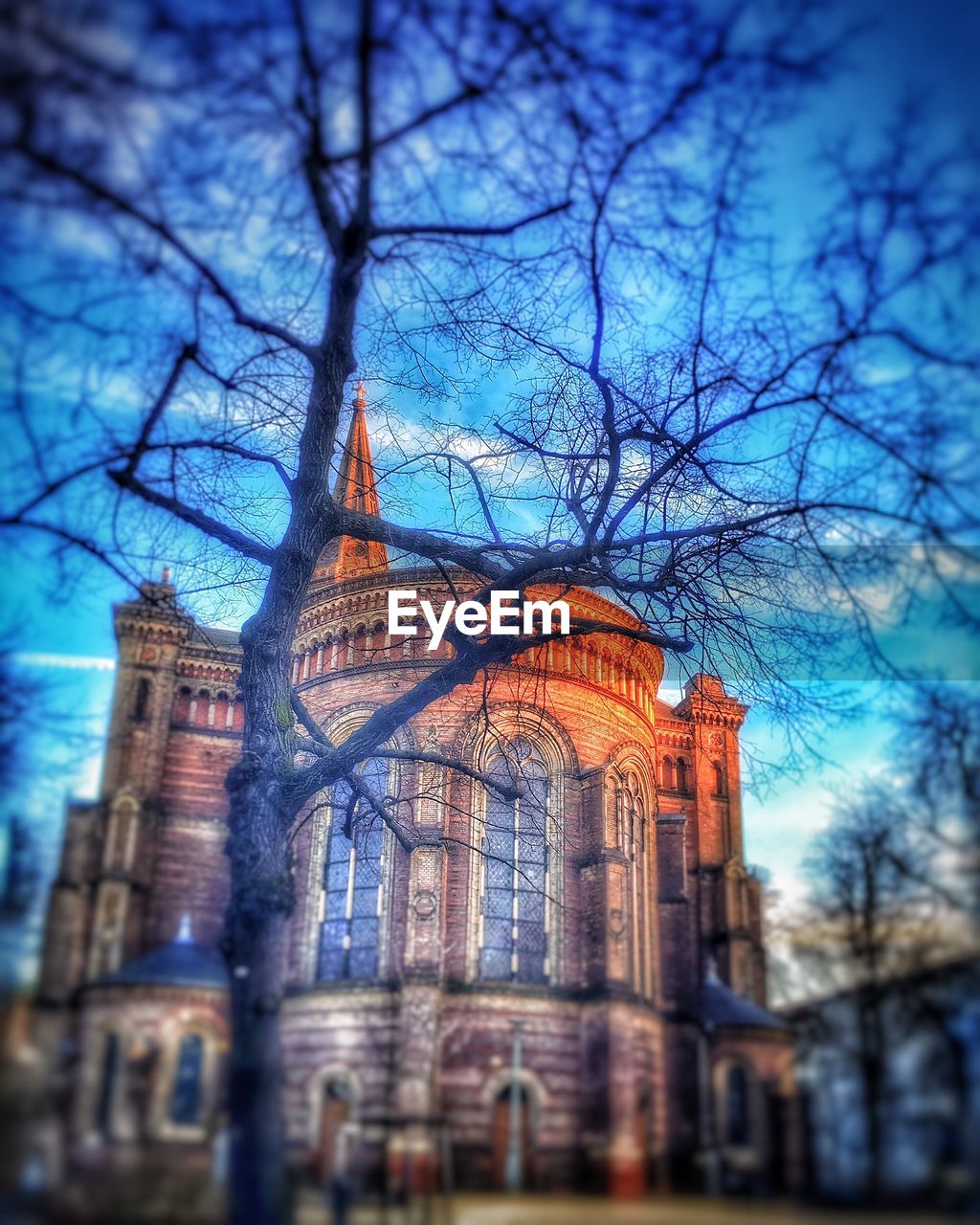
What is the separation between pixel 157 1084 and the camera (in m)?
6.95

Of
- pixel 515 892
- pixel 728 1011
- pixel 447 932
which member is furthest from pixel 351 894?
pixel 728 1011

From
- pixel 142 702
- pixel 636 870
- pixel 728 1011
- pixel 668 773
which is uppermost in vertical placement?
pixel 142 702

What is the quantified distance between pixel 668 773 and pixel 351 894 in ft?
13.0

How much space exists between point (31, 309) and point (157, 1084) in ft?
16.8

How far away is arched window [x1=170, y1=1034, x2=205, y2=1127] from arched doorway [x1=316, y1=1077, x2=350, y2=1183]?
96 centimetres

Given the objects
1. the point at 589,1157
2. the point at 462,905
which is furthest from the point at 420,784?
the point at 589,1157

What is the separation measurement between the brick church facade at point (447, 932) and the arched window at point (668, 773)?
0.10 feet

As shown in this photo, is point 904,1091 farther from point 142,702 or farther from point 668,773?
point 142,702

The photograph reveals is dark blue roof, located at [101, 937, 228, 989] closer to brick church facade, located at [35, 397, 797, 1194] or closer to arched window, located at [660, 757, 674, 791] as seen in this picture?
brick church facade, located at [35, 397, 797, 1194]

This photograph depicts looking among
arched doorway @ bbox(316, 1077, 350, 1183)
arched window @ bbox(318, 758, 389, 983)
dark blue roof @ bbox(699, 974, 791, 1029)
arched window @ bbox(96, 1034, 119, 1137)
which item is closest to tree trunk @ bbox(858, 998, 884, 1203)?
dark blue roof @ bbox(699, 974, 791, 1029)

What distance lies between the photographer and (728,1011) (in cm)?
834

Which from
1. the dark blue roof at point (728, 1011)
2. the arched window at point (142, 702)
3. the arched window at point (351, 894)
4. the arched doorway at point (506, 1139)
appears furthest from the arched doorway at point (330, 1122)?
the arched window at point (142, 702)

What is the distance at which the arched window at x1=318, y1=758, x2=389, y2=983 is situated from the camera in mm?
11789

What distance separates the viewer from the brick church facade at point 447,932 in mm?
7219
